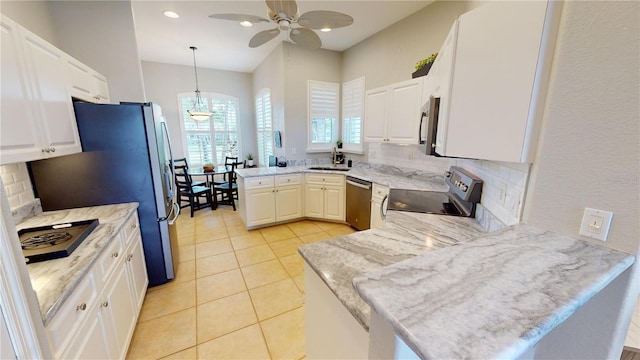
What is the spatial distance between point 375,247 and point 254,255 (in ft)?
7.09

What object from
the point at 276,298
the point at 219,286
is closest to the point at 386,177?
the point at 276,298

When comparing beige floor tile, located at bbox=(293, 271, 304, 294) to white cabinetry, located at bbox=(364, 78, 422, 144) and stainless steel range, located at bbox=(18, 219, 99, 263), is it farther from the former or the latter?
white cabinetry, located at bbox=(364, 78, 422, 144)

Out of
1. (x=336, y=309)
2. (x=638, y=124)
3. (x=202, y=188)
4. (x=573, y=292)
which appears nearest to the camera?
(x=573, y=292)

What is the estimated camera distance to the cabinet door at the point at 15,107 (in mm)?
1227

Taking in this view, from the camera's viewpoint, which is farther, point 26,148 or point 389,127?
point 389,127

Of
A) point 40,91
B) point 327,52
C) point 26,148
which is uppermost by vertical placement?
point 327,52

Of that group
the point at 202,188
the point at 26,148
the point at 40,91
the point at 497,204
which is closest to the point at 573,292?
the point at 497,204

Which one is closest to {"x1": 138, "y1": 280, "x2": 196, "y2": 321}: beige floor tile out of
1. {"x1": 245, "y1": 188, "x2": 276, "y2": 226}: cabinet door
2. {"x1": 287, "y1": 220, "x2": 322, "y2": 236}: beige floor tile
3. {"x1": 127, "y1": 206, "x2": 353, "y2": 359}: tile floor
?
{"x1": 127, "y1": 206, "x2": 353, "y2": 359}: tile floor

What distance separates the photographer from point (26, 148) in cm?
138

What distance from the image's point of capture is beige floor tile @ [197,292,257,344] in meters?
1.89

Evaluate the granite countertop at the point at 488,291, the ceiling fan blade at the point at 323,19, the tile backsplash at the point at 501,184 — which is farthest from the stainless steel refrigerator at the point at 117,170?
the tile backsplash at the point at 501,184

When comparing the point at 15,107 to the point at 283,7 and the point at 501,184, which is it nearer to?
the point at 283,7

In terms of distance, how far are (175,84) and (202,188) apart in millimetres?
2502

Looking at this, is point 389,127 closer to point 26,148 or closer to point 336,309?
point 336,309
